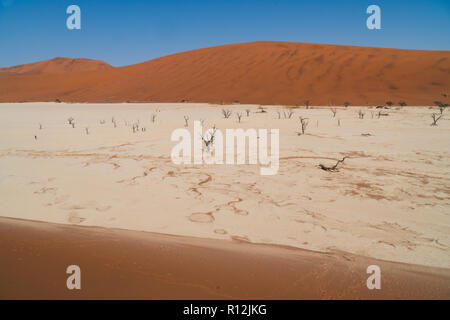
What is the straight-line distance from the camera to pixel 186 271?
195 centimetres

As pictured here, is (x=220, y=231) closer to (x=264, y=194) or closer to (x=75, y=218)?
(x=264, y=194)

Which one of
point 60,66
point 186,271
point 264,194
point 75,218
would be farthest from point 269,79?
point 60,66

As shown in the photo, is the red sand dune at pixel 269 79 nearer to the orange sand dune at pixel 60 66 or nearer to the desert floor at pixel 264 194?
the desert floor at pixel 264 194

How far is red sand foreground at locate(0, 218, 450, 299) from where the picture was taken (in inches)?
68.1

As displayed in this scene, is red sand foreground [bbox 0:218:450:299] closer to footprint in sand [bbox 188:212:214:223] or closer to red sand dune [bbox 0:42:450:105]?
footprint in sand [bbox 188:212:214:223]

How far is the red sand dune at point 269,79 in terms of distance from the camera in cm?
1709

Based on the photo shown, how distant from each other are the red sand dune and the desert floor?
12.2 m

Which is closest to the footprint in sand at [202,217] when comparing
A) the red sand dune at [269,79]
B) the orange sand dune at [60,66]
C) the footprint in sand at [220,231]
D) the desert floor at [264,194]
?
the desert floor at [264,194]

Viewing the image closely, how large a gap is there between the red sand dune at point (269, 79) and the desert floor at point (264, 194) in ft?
40.0

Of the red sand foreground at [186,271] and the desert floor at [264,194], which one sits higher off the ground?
the desert floor at [264,194]

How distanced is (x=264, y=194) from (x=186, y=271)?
1243 millimetres

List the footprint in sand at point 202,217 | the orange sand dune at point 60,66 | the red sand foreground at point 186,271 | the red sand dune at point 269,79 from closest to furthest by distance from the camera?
the red sand foreground at point 186,271, the footprint in sand at point 202,217, the red sand dune at point 269,79, the orange sand dune at point 60,66

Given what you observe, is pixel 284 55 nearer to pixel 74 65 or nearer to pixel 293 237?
pixel 293 237
